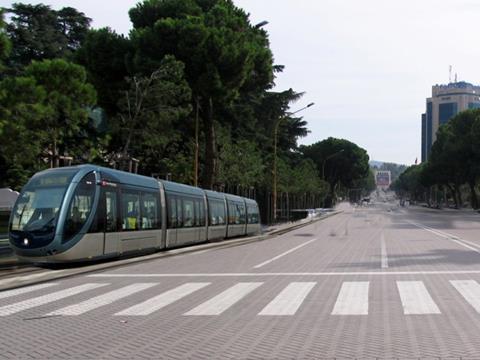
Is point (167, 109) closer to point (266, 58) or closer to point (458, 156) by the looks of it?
point (266, 58)

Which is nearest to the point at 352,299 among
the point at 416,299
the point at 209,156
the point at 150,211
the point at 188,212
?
the point at 416,299

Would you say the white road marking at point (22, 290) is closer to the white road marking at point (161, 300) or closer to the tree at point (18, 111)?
the white road marking at point (161, 300)

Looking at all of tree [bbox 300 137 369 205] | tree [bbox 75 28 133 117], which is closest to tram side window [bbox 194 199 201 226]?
tree [bbox 75 28 133 117]

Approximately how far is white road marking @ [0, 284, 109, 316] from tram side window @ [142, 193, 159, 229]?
8.69 metres

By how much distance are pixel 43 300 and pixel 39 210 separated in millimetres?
6805

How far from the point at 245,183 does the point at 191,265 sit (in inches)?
1257

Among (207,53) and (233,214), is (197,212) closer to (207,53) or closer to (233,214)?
(233,214)

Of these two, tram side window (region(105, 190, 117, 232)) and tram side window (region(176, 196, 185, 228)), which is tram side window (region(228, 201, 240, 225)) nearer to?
tram side window (region(176, 196, 185, 228))

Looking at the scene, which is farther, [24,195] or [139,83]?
[139,83]

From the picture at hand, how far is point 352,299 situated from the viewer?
38.7 feet

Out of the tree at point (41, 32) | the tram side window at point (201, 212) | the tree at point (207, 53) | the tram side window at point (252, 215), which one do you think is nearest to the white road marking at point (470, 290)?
the tram side window at point (201, 212)

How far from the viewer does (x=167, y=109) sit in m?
34.8

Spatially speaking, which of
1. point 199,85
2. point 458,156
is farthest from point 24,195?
point 458,156

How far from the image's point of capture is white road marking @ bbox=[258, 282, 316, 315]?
10.5 metres
